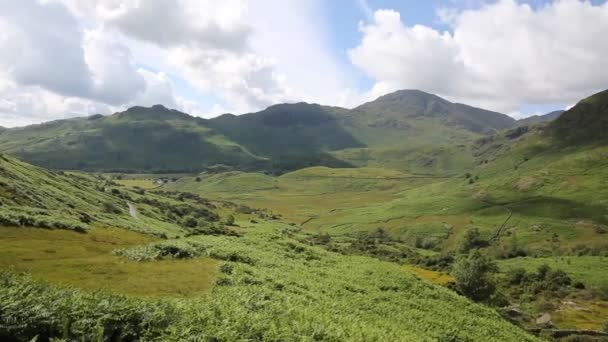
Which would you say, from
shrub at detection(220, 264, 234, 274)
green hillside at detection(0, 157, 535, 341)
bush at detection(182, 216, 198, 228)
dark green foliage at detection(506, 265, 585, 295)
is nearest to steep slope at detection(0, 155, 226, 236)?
green hillside at detection(0, 157, 535, 341)

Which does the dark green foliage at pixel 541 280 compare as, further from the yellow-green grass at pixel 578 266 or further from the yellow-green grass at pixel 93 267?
the yellow-green grass at pixel 93 267

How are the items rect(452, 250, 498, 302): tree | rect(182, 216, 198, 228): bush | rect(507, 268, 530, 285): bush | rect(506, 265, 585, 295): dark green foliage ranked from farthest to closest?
rect(182, 216, 198, 228): bush < rect(507, 268, 530, 285): bush < rect(506, 265, 585, 295): dark green foliage < rect(452, 250, 498, 302): tree

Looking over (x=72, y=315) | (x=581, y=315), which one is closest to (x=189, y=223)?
(x=581, y=315)

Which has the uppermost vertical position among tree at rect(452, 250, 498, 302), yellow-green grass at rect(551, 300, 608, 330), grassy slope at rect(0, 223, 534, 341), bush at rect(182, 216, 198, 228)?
grassy slope at rect(0, 223, 534, 341)

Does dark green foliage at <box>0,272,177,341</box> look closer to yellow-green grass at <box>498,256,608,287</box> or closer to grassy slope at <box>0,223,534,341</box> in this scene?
grassy slope at <box>0,223,534,341</box>

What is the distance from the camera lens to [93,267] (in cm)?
3878

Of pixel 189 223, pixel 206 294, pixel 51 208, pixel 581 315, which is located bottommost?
pixel 581 315

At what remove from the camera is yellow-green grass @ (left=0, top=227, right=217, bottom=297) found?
33719mm

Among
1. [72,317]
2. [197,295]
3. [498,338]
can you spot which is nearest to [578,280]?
[498,338]

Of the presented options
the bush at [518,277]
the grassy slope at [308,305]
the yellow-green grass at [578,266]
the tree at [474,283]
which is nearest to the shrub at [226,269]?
the grassy slope at [308,305]

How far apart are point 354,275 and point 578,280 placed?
10810cm

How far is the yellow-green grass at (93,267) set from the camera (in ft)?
111

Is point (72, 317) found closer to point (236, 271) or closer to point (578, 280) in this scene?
point (236, 271)

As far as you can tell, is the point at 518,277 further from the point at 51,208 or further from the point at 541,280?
the point at 51,208
